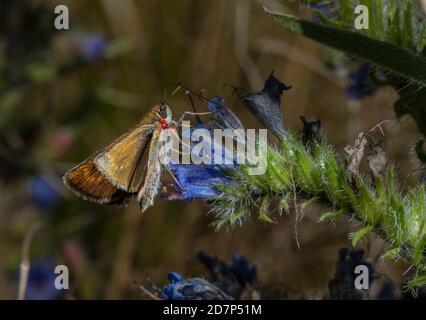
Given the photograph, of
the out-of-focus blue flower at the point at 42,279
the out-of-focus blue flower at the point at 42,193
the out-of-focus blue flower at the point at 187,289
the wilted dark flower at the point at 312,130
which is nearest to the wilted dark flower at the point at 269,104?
the wilted dark flower at the point at 312,130

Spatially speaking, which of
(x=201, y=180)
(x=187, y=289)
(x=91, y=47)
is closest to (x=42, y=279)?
(x=91, y=47)

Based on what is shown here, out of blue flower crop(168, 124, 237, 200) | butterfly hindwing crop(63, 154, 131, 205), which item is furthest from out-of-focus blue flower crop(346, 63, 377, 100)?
butterfly hindwing crop(63, 154, 131, 205)

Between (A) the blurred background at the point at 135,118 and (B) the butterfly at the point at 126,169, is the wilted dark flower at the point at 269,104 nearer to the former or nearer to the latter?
(B) the butterfly at the point at 126,169

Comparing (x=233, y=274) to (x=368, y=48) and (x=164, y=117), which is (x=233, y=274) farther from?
(x=368, y=48)

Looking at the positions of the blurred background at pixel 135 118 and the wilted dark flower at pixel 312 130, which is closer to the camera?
the wilted dark flower at pixel 312 130

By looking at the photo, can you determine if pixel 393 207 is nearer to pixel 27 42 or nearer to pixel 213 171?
pixel 213 171

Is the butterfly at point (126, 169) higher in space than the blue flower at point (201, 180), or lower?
higher
